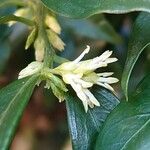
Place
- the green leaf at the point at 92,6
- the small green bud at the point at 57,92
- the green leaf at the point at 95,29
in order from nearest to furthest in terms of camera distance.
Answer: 1. the green leaf at the point at 92,6
2. the small green bud at the point at 57,92
3. the green leaf at the point at 95,29

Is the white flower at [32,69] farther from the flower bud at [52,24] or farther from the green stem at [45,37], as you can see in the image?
the flower bud at [52,24]

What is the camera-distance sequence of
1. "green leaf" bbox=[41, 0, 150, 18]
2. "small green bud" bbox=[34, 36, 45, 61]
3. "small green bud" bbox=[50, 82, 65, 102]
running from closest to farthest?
"green leaf" bbox=[41, 0, 150, 18] < "small green bud" bbox=[50, 82, 65, 102] < "small green bud" bbox=[34, 36, 45, 61]

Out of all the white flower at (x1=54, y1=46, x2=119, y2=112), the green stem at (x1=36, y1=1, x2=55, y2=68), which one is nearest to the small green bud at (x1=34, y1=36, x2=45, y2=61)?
the green stem at (x1=36, y1=1, x2=55, y2=68)

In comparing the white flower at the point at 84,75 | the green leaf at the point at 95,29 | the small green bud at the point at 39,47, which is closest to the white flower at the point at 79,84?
the white flower at the point at 84,75

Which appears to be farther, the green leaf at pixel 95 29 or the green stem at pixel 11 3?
the green leaf at pixel 95 29

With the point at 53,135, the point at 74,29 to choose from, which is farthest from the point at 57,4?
the point at 53,135

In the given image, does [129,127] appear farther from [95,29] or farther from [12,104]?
[95,29]

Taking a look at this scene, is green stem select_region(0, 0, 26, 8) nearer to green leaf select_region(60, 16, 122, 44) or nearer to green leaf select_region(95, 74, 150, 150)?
green leaf select_region(95, 74, 150, 150)
